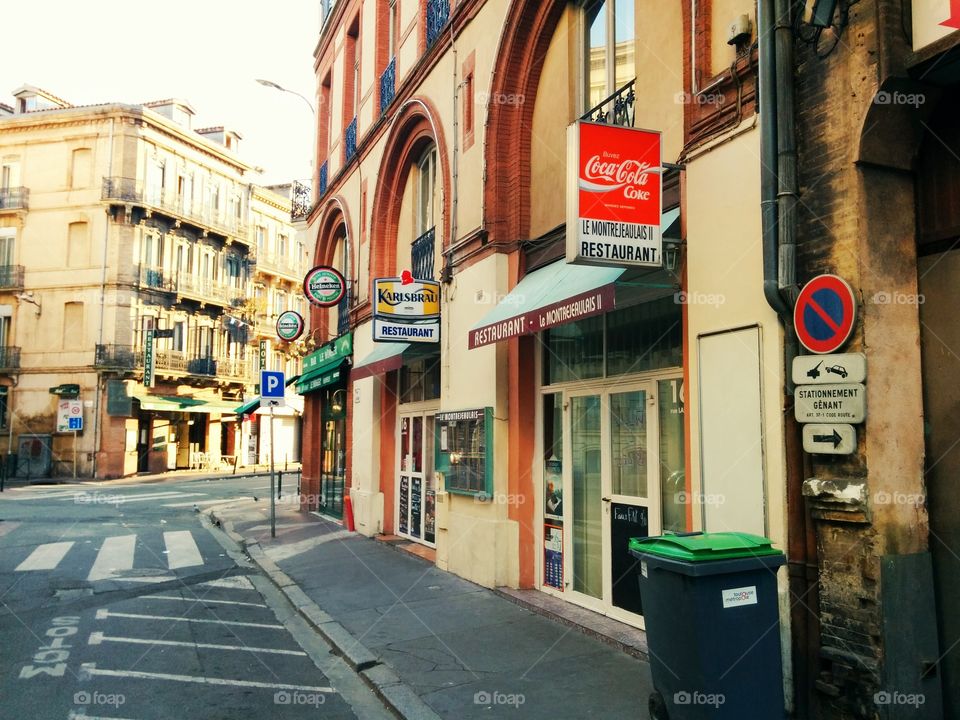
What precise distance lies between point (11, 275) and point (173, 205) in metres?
7.84

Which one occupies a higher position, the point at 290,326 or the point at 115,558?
the point at 290,326

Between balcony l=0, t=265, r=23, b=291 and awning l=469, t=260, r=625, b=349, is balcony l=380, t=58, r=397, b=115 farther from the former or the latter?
balcony l=0, t=265, r=23, b=291

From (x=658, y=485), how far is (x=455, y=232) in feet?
17.7

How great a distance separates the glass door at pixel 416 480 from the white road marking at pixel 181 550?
133 inches

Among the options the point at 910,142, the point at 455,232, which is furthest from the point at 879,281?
the point at 455,232

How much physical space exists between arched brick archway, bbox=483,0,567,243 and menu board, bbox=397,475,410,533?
18.0 feet

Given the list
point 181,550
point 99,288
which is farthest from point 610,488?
point 99,288

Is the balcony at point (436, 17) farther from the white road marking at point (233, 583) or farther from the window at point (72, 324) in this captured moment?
the window at point (72, 324)

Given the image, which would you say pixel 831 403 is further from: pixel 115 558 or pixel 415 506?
pixel 115 558

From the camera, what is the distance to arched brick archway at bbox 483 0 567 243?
9.55 meters

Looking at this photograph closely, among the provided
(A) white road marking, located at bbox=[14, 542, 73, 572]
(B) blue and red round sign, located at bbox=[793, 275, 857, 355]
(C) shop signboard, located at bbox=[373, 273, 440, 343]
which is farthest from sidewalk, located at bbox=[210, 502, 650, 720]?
(C) shop signboard, located at bbox=[373, 273, 440, 343]

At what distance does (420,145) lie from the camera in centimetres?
1370

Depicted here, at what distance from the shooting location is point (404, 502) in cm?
1380

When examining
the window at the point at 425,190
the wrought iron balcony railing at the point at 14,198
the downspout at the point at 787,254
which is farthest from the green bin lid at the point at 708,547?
the wrought iron balcony railing at the point at 14,198
